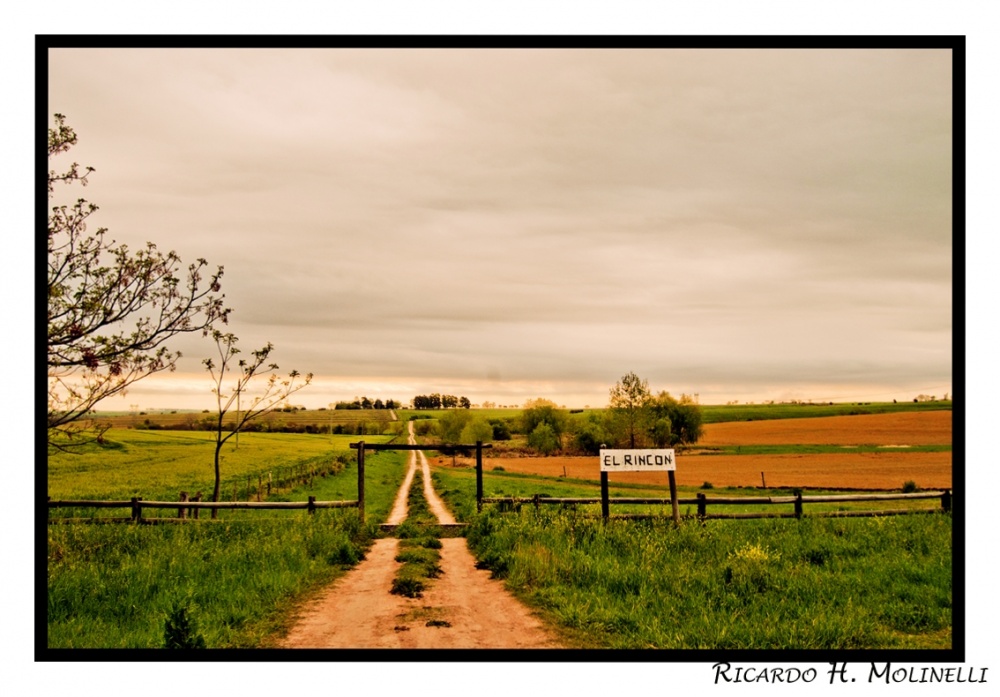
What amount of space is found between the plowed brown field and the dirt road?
2973cm

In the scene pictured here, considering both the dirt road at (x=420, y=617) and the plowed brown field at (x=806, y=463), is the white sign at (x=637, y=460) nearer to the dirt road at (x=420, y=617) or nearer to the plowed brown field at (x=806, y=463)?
the dirt road at (x=420, y=617)

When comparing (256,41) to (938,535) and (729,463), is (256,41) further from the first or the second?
(729,463)

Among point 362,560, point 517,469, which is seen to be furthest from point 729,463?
point 362,560

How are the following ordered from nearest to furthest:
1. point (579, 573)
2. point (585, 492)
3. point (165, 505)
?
point (579, 573) < point (165, 505) < point (585, 492)

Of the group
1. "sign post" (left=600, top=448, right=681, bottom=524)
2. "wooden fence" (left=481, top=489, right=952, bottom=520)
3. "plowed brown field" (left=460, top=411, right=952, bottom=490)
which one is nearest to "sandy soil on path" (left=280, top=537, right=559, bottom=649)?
"sign post" (left=600, top=448, right=681, bottom=524)

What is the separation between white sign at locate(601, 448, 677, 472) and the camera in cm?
1288

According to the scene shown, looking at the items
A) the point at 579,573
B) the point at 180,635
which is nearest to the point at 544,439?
the point at 579,573

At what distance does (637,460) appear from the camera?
42.9 ft

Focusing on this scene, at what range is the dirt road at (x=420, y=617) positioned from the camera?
294 inches

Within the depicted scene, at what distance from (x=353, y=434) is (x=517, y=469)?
22126 mm

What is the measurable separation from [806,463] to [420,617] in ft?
177

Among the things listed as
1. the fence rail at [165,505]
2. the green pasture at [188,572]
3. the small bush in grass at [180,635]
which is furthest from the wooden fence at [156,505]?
the small bush in grass at [180,635]

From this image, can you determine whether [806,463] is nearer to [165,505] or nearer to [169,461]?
[169,461]

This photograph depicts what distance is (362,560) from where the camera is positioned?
1186 centimetres
